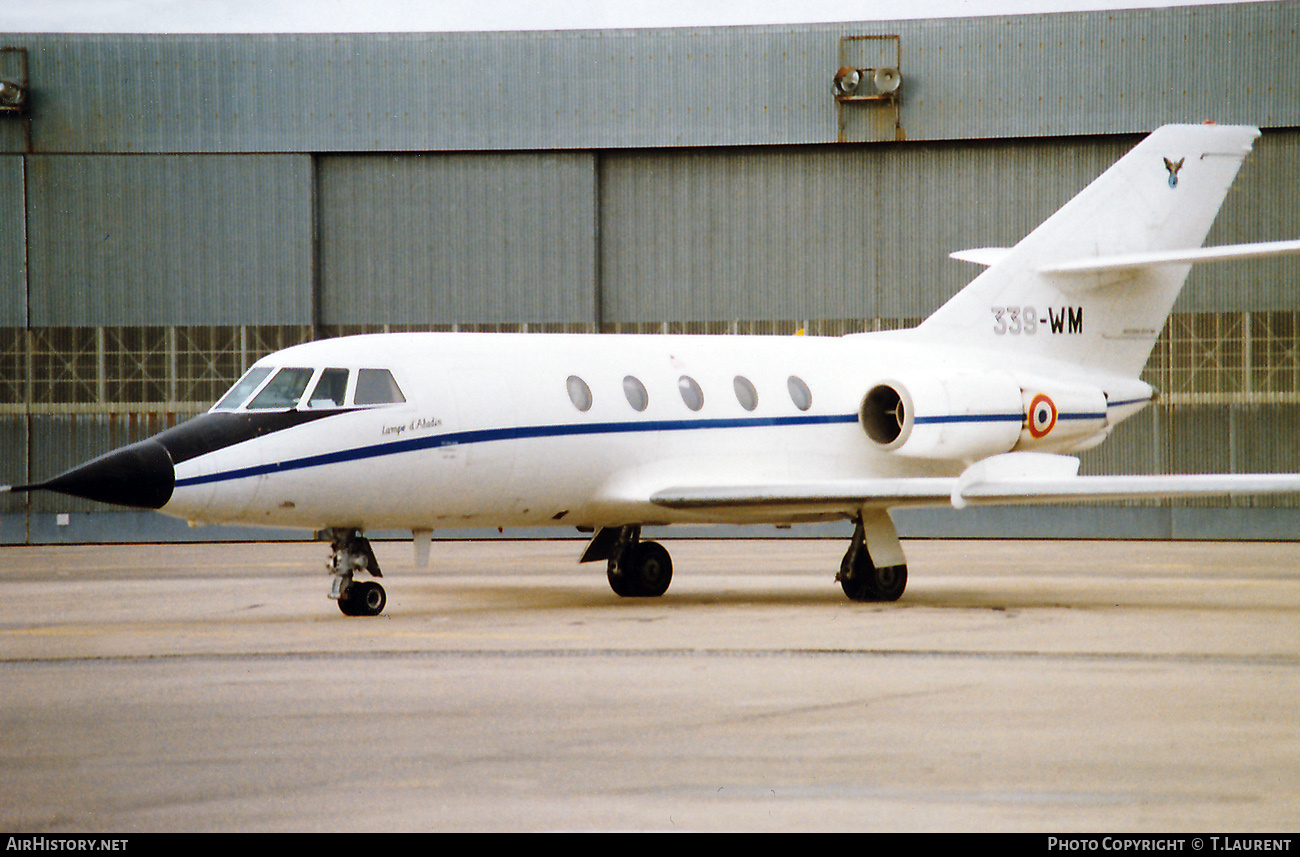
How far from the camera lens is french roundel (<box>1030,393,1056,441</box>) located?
1709 centimetres

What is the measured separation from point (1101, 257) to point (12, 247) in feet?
63.5

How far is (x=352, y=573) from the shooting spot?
538 inches

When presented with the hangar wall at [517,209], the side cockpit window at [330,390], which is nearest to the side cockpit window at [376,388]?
the side cockpit window at [330,390]

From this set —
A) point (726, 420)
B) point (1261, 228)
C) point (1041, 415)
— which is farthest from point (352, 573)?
point (1261, 228)

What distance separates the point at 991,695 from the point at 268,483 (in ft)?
22.3

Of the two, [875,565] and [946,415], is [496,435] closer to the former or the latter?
[875,565]

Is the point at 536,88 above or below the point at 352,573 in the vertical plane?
above

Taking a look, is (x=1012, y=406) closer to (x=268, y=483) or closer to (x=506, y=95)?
(x=268, y=483)

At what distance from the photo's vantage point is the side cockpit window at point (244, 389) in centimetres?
1336

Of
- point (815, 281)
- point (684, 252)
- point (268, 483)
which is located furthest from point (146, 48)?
point (268, 483)

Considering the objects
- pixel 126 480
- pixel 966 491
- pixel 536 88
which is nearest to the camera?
pixel 126 480

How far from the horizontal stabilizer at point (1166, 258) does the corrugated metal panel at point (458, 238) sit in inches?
475

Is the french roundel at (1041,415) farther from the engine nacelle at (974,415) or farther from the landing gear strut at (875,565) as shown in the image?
the landing gear strut at (875,565)
